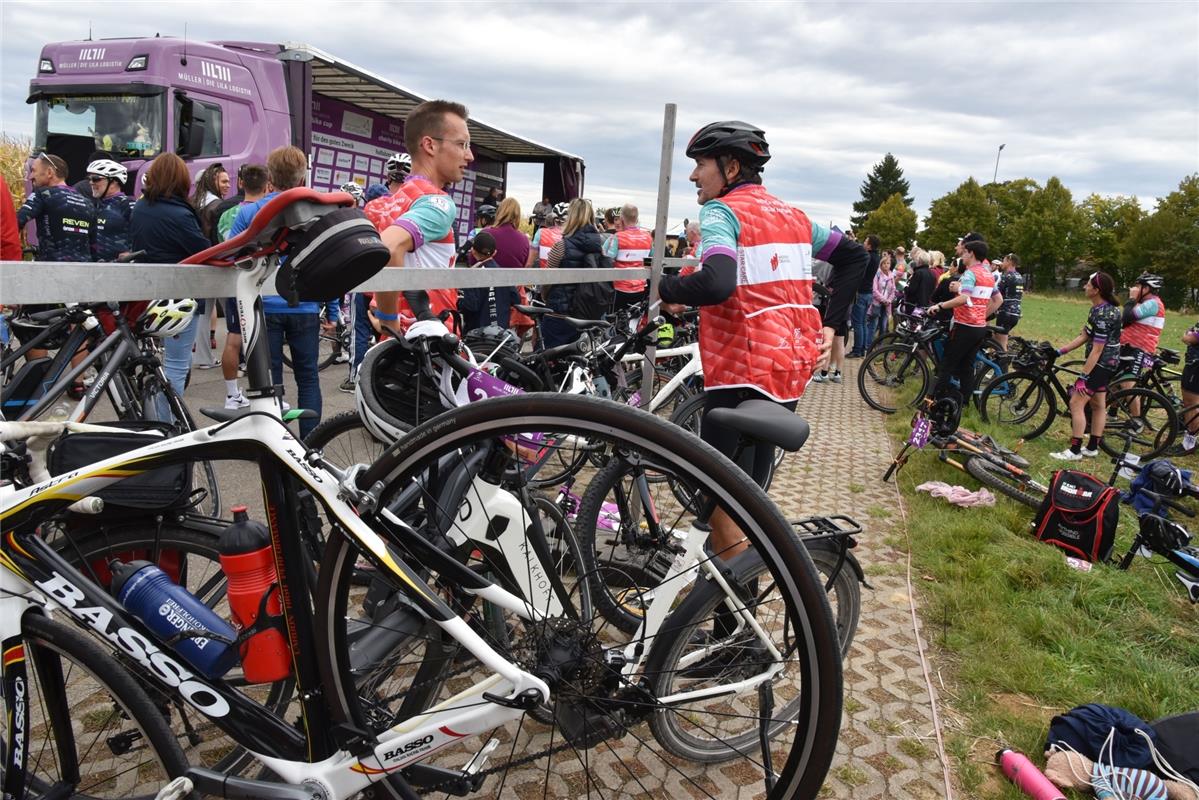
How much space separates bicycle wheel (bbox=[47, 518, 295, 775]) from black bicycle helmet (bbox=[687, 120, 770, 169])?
2.30 metres

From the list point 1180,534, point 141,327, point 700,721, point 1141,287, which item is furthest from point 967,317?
point 141,327

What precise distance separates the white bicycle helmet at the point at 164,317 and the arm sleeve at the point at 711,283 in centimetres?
248

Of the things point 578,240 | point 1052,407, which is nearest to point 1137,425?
point 1052,407

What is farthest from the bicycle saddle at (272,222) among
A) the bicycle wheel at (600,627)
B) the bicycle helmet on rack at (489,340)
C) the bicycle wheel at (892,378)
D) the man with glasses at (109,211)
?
the bicycle wheel at (892,378)

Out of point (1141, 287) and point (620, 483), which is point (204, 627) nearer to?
point (620, 483)

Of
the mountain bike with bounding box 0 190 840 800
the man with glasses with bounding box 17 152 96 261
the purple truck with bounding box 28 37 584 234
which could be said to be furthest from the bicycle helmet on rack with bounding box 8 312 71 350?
the purple truck with bounding box 28 37 584 234

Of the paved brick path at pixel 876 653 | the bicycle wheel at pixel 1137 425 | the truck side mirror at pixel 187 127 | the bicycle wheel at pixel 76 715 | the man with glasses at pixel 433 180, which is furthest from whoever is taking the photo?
the truck side mirror at pixel 187 127

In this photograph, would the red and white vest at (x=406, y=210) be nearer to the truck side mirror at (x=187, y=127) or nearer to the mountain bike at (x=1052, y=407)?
the mountain bike at (x=1052, y=407)

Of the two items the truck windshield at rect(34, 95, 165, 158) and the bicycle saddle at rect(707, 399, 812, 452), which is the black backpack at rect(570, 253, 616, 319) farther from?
the truck windshield at rect(34, 95, 165, 158)

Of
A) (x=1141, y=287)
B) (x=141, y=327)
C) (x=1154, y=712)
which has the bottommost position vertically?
(x=1154, y=712)

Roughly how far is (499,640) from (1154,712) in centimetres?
289

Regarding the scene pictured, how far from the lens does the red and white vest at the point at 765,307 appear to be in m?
3.03

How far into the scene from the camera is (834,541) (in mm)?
2293

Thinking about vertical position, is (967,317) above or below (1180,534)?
above
